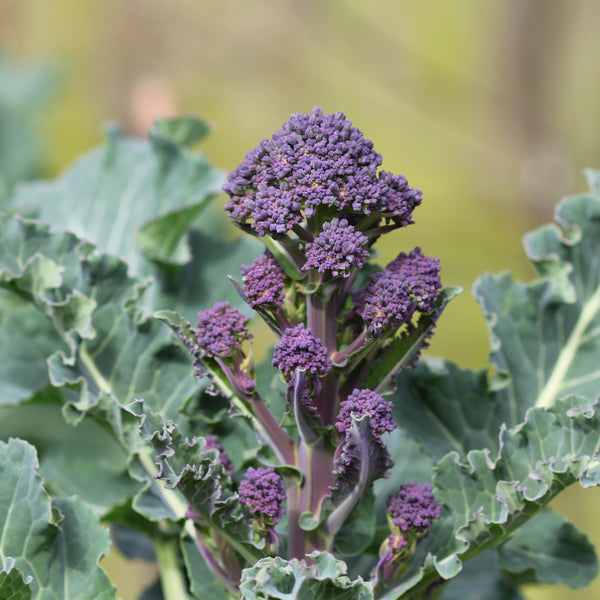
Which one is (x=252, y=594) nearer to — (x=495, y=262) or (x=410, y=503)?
(x=410, y=503)

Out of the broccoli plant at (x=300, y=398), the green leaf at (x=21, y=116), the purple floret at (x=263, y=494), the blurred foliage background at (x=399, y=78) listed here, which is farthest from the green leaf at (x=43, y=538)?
the blurred foliage background at (x=399, y=78)

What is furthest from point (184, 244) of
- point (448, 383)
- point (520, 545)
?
point (520, 545)

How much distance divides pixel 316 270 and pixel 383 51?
238cm

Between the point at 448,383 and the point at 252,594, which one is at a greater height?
the point at 448,383

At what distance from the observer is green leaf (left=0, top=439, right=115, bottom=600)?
1.48 feet

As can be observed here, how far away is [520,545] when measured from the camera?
550 millimetres

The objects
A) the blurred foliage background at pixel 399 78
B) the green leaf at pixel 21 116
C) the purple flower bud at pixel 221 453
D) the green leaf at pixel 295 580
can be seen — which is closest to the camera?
the green leaf at pixel 295 580

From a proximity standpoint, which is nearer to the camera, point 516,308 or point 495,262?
point 516,308

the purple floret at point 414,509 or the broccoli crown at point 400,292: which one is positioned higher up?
the broccoli crown at point 400,292

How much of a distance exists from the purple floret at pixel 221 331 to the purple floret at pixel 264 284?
18 mm

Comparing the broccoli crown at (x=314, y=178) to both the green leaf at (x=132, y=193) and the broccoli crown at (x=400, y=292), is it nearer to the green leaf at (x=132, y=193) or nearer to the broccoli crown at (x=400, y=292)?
the broccoli crown at (x=400, y=292)

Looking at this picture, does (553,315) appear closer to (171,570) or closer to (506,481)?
(506,481)

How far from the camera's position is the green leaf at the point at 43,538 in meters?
0.45

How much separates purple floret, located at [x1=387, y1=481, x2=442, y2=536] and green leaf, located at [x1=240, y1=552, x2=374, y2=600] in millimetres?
62
